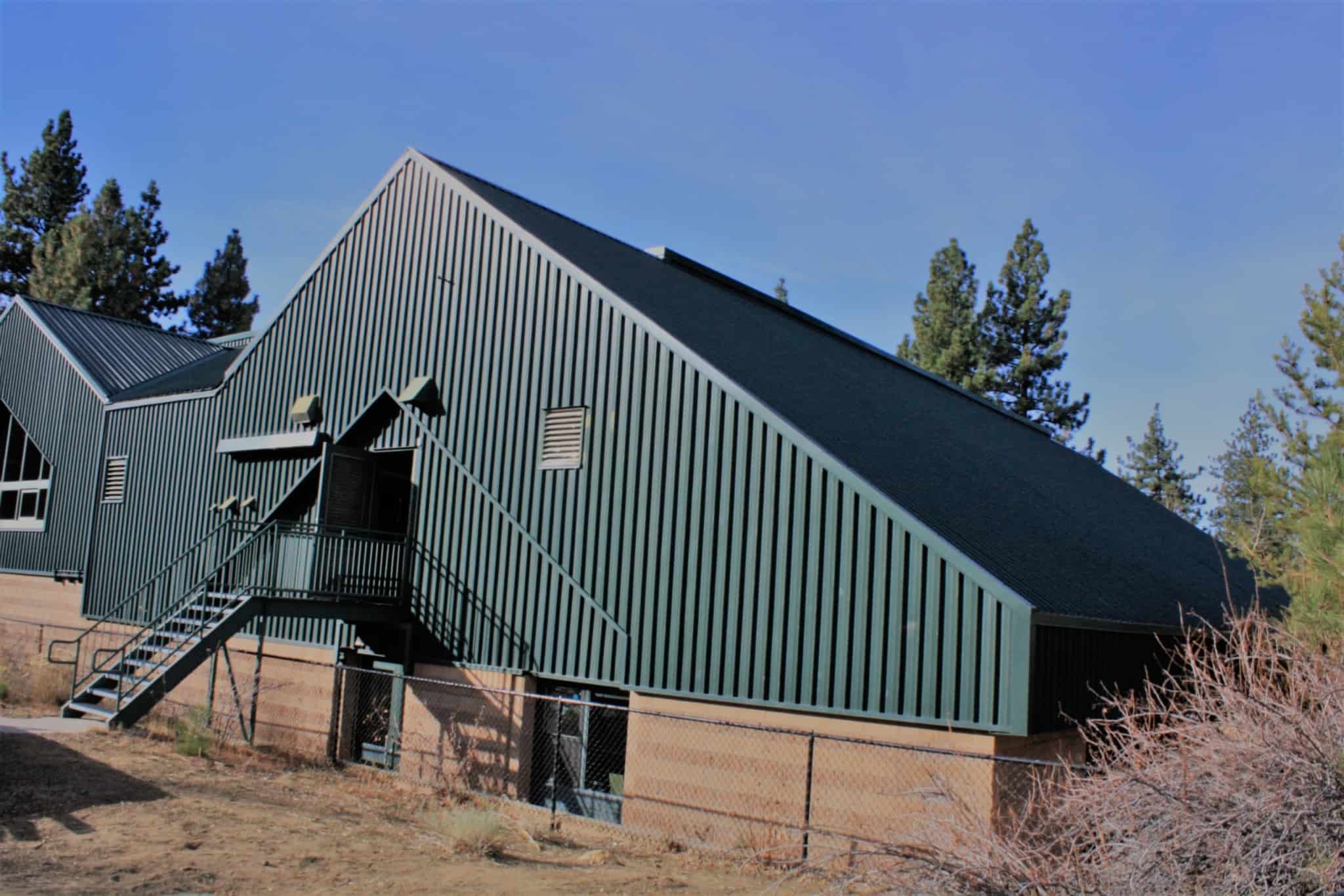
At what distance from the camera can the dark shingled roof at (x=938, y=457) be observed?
13.2 m

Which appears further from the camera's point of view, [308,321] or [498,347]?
[308,321]

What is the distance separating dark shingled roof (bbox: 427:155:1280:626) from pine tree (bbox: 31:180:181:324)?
34.3 m

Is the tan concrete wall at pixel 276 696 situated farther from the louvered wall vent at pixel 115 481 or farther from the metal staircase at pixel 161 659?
the louvered wall vent at pixel 115 481

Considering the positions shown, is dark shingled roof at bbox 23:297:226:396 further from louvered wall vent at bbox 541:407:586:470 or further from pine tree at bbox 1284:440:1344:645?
pine tree at bbox 1284:440:1344:645

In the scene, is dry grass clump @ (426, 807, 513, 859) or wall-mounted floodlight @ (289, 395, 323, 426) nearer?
dry grass clump @ (426, 807, 513, 859)

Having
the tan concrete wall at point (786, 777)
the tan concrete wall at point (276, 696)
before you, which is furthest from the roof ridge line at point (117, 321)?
the tan concrete wall at point (786, 777)

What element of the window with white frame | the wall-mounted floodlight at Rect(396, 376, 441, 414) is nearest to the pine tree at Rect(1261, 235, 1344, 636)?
the wall-mounted floodlight at Rect(396, 376, 441, 414)

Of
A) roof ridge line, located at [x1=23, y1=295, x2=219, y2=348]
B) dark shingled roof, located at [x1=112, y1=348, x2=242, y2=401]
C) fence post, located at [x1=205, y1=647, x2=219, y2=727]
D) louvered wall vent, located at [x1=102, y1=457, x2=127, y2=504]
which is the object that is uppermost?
roof ridge line, located at [x1=23, y1=295, x2=219, y2=348]

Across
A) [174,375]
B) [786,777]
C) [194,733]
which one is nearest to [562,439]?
[786,777]

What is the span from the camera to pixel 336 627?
1722 centimetres

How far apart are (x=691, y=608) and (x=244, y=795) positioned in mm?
5854

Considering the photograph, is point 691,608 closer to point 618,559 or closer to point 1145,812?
point 618,559

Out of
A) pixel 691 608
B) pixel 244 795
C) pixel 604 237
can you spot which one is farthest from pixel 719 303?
pixel 244 795

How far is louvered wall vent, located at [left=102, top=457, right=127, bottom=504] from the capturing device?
2216 centimetres
